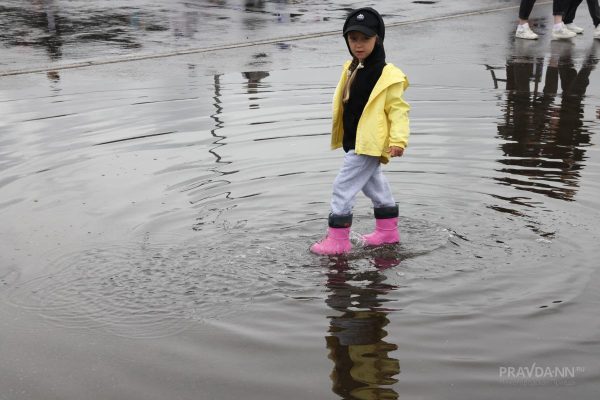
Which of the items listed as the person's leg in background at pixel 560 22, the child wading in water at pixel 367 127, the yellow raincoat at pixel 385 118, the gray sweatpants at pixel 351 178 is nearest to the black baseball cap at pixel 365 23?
the child wading in water at pixel 367 127

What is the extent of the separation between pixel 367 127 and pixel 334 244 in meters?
0.80

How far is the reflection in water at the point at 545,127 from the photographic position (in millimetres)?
7023

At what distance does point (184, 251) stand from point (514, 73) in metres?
7.22

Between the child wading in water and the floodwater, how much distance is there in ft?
0.60

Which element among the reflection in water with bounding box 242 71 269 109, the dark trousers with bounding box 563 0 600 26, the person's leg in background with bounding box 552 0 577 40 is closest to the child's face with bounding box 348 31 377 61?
the reflection in water with bounding box 242 71 269 109

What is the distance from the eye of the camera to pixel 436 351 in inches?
167

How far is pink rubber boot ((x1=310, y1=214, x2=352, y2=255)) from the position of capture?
566 centimetres

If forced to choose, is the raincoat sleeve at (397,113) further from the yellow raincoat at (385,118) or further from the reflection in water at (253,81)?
the reflection in water at (253,81)

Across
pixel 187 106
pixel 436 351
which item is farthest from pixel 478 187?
pixel 187 106

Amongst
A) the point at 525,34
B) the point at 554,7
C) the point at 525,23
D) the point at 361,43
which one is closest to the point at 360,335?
the point at 361,43

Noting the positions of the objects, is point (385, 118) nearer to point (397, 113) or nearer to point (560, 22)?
point (397, 113)

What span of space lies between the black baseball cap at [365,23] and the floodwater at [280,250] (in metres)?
1.44

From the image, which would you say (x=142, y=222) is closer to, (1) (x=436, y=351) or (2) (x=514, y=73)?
(1) (x=436, y=351)

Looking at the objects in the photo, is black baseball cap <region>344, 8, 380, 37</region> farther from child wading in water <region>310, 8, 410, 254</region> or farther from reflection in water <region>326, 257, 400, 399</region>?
reflection in water <region>326, 257, 400, 399</region>
